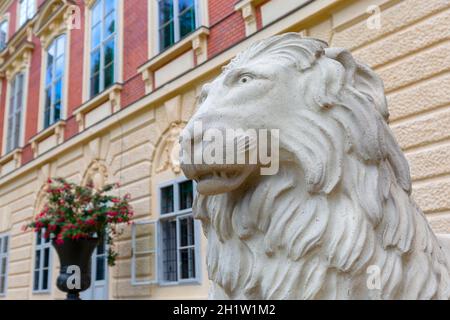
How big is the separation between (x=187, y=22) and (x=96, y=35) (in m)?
2.77

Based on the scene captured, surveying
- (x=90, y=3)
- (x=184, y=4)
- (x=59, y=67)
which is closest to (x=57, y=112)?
(x=59, y=67)

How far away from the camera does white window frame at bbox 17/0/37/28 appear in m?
11.4

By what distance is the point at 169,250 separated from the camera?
20.3ft

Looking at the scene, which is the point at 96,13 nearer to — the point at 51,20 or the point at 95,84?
the point at 95,84

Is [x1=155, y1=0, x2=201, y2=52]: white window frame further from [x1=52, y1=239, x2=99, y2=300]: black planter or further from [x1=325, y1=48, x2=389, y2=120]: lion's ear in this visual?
[x1=325, y1=48, x2=389, y2=120]: lion's ear

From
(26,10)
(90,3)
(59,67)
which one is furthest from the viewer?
(26,10)

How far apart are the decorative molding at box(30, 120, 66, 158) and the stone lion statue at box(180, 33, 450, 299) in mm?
8079

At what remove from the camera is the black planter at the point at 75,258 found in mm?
6023

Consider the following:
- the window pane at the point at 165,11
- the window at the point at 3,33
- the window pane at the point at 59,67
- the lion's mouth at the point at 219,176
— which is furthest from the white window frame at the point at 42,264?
the lion's mouth at the point at 219,176

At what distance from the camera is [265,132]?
4.52ft

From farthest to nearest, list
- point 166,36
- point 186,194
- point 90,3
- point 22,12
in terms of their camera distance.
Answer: point 22,12 → point 90,3 → point 166,36 → point 186,194

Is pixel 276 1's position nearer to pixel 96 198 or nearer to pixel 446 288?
pixel 96 198

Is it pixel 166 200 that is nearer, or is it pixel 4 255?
pixel 166 200
